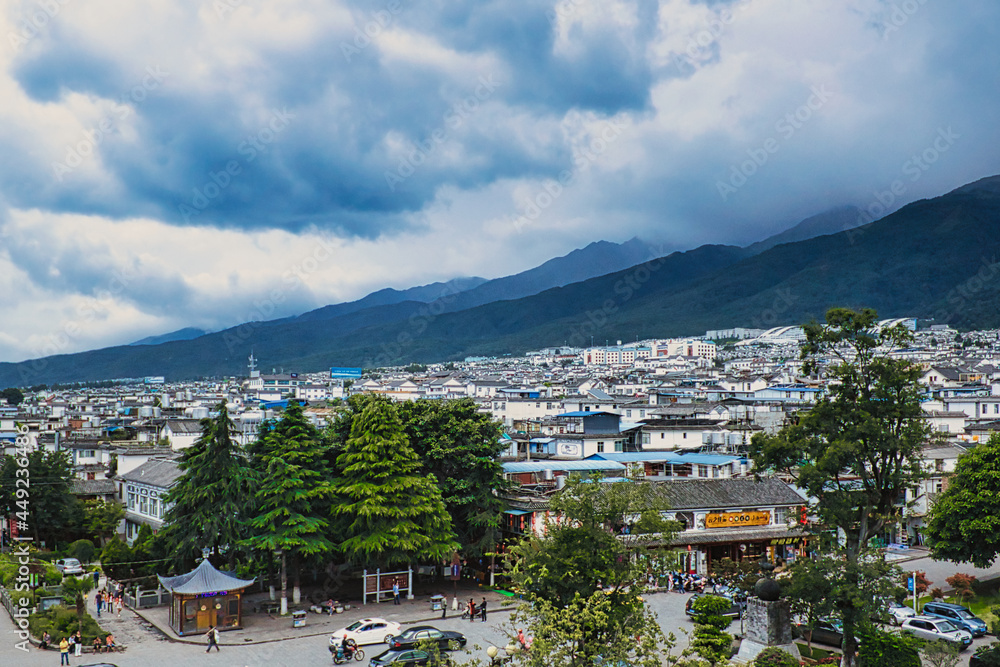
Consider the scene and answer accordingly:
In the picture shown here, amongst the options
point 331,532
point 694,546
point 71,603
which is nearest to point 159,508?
point 71,603

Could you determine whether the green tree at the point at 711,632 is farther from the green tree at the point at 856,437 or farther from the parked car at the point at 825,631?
the green tree at the point at 856,437

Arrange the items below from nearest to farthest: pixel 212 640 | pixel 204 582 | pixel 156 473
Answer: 1. pixel 212 640
2. pixel 204 582
3. pixel 156 473

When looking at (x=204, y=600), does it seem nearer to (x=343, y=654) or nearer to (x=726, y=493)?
(x=343, y=654)

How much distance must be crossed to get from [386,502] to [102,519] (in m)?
22.3

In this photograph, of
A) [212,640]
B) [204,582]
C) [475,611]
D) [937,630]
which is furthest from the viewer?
[475,611]

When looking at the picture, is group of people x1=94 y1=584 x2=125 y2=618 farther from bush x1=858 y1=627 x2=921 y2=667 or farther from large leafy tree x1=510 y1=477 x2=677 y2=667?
bush x1=858 y1=627 x2=921 y2=667

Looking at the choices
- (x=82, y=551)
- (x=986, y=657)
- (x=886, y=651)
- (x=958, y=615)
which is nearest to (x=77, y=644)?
(x=82, y=551)

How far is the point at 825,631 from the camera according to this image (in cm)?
2991

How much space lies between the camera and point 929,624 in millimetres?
29562

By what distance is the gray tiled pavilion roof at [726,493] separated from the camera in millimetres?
39969

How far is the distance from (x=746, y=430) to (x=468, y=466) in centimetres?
3005

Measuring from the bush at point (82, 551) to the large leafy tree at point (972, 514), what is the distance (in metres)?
39.4

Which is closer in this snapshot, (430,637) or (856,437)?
(856,437)

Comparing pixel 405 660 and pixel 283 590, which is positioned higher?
pixel 283 590
